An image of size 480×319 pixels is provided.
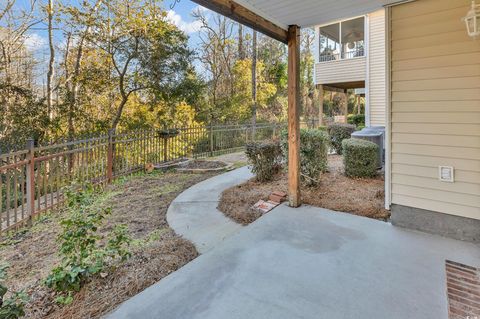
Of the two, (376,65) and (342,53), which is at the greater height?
(342,53)

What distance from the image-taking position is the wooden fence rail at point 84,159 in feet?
12.6

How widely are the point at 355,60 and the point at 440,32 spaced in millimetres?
7981

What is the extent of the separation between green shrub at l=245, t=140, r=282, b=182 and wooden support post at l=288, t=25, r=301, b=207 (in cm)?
124

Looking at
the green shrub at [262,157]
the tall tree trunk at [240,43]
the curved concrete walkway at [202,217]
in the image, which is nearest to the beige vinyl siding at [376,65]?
the green shrub at [262,157]

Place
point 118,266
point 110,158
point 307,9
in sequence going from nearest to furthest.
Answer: point 118,266 < point 307,9 < point 110,158

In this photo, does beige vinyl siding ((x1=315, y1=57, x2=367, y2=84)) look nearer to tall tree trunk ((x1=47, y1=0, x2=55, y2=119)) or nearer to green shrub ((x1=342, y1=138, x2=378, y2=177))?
green shrub ((x1=342, y1=138, x2=378, y2=177))

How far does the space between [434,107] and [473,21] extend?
2.60 feet

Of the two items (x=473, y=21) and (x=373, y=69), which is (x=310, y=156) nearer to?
(x=473, y=21)

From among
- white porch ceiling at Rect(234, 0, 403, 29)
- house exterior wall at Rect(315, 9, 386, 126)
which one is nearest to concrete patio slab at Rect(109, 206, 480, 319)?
white porch ceiling at Rect(234, 0, 403, 29)

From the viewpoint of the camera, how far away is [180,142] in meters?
7.95

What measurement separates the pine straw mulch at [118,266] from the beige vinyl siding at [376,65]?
796 cm

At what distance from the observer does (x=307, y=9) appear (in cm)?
310

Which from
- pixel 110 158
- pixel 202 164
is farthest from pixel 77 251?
pixel 202 164

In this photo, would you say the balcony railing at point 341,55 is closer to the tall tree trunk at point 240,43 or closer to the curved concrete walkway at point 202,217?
the tall tree trunk at point 240,43
